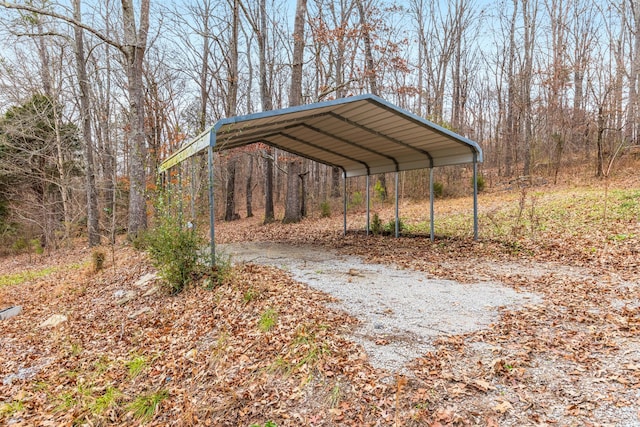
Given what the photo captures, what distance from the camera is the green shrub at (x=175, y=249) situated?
5.34m

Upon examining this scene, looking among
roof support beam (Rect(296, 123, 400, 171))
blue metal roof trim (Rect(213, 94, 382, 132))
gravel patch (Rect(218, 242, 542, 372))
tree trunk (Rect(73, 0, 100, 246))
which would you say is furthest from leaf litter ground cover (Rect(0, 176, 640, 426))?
tree trunk (Rect(73, 0, 100, 246))

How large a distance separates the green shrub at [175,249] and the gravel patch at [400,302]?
5.37ft

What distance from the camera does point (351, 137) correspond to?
8.34 m

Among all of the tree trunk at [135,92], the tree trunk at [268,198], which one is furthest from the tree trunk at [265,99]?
the tree trunk at [135,92]

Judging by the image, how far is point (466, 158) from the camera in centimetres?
795

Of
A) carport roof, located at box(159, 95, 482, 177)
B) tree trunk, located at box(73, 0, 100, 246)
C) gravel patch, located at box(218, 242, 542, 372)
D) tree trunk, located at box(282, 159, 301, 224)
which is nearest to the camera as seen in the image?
gravel patch, located at box(218, 242, 542, 372)

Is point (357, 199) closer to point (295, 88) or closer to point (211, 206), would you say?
point (295, 88)

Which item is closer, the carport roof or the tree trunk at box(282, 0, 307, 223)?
the carport roof

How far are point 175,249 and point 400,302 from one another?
11.0 feet

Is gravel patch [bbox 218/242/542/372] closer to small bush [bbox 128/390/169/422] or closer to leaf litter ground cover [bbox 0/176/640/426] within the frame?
leaf litter ground cover [bbox 0/176/640/426]

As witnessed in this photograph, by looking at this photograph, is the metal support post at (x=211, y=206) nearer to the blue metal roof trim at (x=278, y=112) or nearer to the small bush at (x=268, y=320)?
the blue metal roof trim at (x=278, y=112)

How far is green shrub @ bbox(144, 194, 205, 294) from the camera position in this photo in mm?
5336

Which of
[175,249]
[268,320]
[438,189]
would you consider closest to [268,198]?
[438,189]

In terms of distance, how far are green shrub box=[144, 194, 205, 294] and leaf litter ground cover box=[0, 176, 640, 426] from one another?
327 mm
